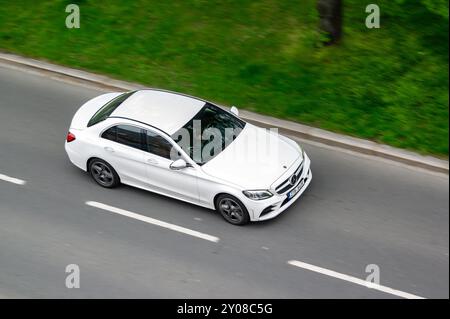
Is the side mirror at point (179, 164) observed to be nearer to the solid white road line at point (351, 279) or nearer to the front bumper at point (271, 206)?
the front bumper at point (271, 206)

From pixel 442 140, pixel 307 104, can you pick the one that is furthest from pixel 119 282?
pixel 442 140

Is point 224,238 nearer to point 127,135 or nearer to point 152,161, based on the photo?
point 152,161

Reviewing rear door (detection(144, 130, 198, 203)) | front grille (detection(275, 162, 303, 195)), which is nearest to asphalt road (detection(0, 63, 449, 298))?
rear door (detection(144, 130, 198, 203))

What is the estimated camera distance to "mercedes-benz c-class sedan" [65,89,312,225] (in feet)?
41.6

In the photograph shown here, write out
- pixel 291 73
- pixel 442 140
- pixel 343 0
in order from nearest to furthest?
pixel 442 140 → pixel 291 73 → pixel 343 0

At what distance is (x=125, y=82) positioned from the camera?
16.7 metres

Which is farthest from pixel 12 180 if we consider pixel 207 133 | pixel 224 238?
pixel 224 238

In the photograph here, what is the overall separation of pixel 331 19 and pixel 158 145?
5.88 m

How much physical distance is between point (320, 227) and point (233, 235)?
1605 mm

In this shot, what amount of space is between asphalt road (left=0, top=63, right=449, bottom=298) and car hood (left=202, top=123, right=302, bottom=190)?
0.94 meters

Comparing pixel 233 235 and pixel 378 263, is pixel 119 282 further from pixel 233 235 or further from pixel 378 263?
pixel 378 263

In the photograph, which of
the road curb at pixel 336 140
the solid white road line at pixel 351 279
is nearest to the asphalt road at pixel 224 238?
the solid white road line at pixel 351 279

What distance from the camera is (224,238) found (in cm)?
1276
